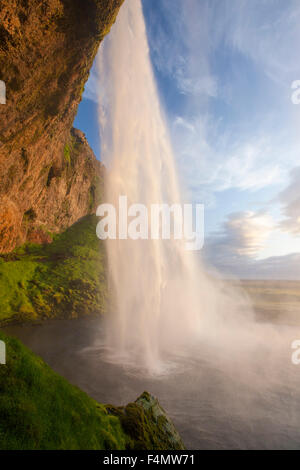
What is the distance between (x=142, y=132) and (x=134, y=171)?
5407 mm

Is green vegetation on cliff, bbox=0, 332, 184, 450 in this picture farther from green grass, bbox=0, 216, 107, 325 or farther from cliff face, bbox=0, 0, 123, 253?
green grass, bbox=0, 216, 107, 325

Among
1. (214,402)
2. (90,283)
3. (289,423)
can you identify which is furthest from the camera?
(90,283)

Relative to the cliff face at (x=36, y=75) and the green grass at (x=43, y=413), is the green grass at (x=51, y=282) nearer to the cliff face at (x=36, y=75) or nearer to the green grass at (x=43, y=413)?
the cliff face at (x=36, y=75)

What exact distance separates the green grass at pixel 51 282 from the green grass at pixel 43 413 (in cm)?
2941

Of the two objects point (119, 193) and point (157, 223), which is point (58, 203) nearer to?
point (119, 193)

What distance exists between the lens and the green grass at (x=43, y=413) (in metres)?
4.14

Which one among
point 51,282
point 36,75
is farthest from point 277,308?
point 36,75

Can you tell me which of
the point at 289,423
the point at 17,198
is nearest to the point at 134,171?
the point at 17,198

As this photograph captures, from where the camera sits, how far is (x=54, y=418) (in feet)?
15.7

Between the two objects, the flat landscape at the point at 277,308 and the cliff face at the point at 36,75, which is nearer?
the cliff face at the point at 36,75

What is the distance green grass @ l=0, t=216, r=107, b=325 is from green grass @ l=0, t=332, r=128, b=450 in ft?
96.5

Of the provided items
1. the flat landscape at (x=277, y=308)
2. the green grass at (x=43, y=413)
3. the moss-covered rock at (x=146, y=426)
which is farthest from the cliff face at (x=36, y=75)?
the flat landscape at (x=277, y=308)

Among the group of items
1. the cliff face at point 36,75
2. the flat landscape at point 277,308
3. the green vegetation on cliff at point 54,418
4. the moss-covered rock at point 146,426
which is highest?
the cliff face at point 36,75

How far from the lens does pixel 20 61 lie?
1897cm
